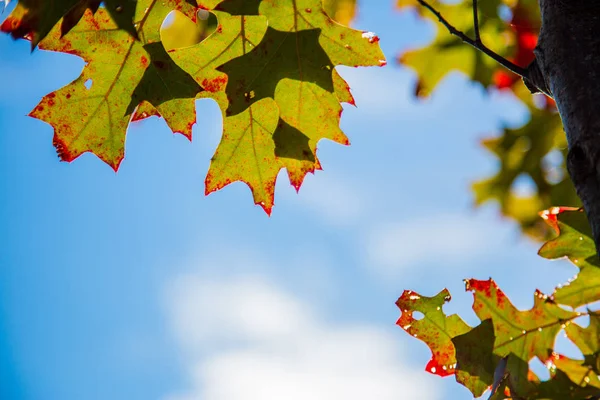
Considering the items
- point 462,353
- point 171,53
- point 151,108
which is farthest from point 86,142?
point 462,353

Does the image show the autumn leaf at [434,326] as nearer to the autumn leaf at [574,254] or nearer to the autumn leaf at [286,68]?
the autumn leaf at [574,254]

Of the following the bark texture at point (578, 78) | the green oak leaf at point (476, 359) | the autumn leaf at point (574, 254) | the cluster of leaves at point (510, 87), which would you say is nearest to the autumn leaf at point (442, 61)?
the cluster of leaves at point (510, 87)

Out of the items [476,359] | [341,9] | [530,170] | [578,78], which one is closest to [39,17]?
[578,78]

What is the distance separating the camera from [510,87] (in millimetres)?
3580

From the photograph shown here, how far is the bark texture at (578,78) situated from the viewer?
1.06 m

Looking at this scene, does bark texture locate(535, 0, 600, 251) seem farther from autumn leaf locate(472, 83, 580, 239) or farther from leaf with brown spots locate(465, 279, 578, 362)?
autumn leaf locate(472, 83, 580, 239)

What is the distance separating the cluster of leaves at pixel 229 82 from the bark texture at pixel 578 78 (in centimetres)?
59

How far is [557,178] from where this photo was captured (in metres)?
3.93

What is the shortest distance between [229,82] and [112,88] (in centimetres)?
36

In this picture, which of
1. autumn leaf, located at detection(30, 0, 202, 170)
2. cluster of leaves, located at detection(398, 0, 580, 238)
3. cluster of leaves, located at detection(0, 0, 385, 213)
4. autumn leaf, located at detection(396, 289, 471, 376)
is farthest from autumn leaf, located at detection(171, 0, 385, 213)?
cluster of leaves, located at detection(398, 0, 580, 238)

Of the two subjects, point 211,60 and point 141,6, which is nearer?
point 141,6

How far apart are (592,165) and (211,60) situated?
1.19 meters

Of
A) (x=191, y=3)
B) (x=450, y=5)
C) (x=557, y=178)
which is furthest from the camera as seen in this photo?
(x=557, y=178)

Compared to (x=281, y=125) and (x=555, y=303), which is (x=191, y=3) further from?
(x=555, y=303)
